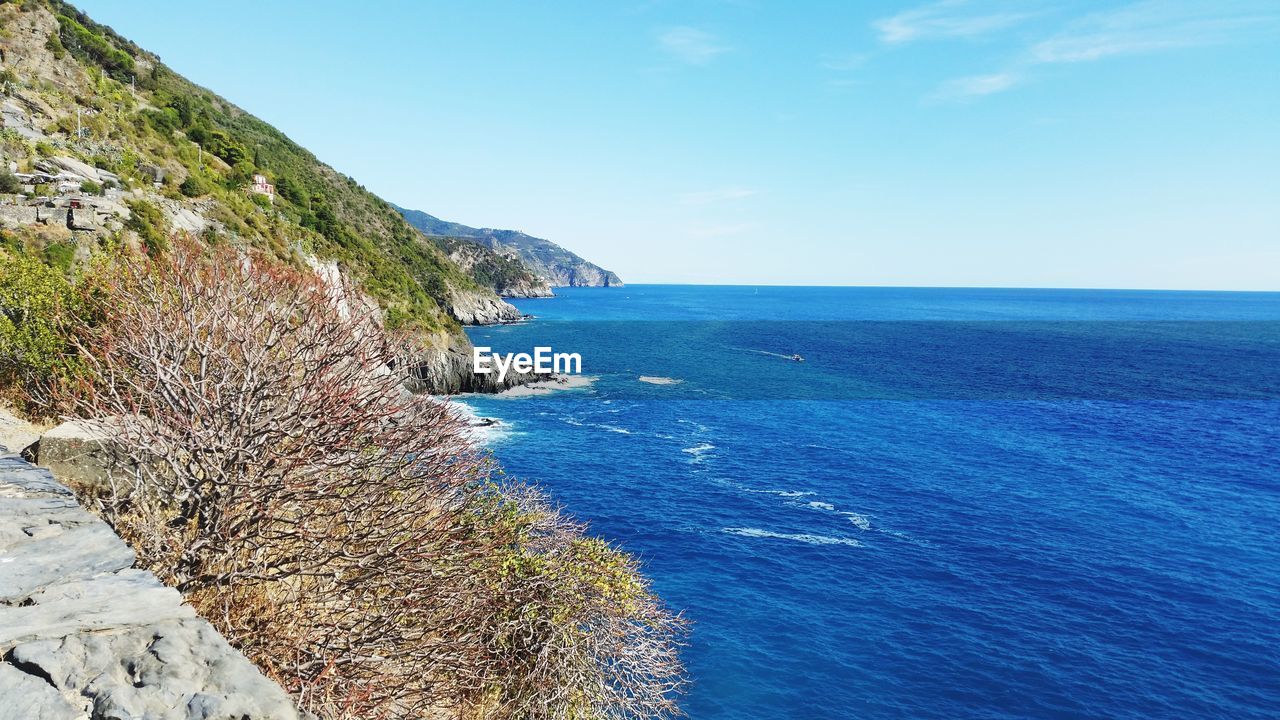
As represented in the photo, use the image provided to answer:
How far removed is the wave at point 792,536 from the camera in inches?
1891

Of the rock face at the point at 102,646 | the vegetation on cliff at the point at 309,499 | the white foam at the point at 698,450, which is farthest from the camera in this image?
the white foam at the point at 698,450

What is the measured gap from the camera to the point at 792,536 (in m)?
48.8

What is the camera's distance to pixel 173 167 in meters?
67.9

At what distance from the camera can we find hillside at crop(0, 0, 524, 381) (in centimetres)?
4184

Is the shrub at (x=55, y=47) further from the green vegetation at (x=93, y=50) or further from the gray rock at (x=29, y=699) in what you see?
the gray rock at (x=29, y=699)

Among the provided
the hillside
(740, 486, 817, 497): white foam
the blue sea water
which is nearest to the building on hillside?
the hillside

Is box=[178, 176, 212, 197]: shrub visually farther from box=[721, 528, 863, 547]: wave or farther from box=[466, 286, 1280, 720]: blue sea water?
box=[721, 528, 863, 547]: wave

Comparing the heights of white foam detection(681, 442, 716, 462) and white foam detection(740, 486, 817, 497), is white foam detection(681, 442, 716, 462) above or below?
above

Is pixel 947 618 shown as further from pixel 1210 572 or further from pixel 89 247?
pixel 89 247

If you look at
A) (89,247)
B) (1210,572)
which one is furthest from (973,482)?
(89,247)

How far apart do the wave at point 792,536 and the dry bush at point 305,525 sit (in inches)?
1030

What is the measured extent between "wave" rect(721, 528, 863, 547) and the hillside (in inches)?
1171

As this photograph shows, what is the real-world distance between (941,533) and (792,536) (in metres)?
11.4

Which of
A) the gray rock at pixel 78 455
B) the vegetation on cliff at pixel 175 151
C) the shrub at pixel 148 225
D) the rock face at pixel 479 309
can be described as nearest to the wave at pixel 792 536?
the gray rock at pixel 78 455
